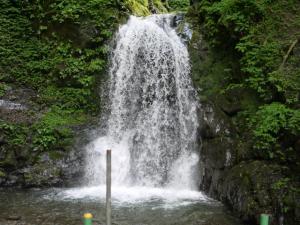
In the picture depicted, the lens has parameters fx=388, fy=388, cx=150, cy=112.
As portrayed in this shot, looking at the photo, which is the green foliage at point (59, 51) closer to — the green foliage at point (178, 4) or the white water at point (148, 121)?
the white water at point (148, 121)

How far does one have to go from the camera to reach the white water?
34.5ft

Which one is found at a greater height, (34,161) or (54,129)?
(54,129)

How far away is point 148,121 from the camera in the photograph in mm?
11367

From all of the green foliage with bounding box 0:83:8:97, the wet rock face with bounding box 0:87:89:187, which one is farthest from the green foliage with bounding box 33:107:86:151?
the green foliage with bounding box 0:83:8:97

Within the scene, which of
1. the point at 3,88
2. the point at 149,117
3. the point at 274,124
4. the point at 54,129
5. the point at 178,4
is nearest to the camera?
the point at 274,124

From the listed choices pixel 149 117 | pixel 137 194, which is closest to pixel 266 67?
pixel 149 117

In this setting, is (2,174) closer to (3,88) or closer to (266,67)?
(3,88)

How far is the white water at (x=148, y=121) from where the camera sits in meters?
10.5

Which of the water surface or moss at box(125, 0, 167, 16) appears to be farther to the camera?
moss at box(125, 0, 167, 16)

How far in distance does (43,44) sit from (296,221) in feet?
31.5

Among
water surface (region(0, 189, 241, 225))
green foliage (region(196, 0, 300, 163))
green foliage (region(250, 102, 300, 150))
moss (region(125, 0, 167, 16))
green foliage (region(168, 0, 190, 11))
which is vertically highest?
green foliage (region(168, 0, 190, 11))

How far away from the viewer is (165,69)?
38.7 feet

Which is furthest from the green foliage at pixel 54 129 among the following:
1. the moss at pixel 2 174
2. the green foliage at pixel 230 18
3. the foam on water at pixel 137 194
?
the green foliage at pixel 230 18

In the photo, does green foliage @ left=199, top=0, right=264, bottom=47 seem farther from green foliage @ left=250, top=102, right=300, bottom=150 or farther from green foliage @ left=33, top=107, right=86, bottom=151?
green foliage @ left=33, top=107, right=86, bottom=151
